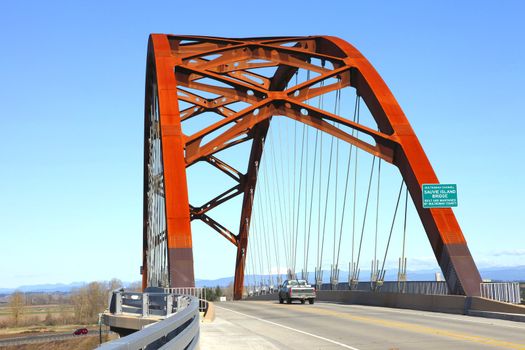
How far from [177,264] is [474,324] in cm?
1264

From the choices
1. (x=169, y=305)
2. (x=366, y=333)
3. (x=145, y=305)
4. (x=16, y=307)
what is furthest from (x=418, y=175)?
(x=16, y=307)

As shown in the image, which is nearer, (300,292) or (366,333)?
(366,333)

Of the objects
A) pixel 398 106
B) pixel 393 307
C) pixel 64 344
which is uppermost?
pixel 398 106

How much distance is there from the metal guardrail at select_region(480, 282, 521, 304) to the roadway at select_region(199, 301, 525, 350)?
9.22 feet

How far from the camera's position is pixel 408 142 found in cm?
3175

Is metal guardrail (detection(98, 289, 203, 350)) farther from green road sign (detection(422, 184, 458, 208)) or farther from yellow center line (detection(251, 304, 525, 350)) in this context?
green road sign (detection(422, 184, 458, 208))

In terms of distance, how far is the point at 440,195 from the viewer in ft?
95.9

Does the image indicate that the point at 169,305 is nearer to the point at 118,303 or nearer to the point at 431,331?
the point at 118,303

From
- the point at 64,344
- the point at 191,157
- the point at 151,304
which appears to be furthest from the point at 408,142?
the point at 64,344

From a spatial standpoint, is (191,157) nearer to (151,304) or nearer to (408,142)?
(408,142)

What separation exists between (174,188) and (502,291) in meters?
14.0

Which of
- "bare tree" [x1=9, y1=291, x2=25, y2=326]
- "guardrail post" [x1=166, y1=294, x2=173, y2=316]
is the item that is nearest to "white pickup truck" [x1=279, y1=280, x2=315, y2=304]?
"guardrail post" [x1=166, y1=294, x2=173, y2=316]

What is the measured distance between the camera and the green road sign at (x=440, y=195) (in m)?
29.2

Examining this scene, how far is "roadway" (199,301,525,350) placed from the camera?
48.5 ft
